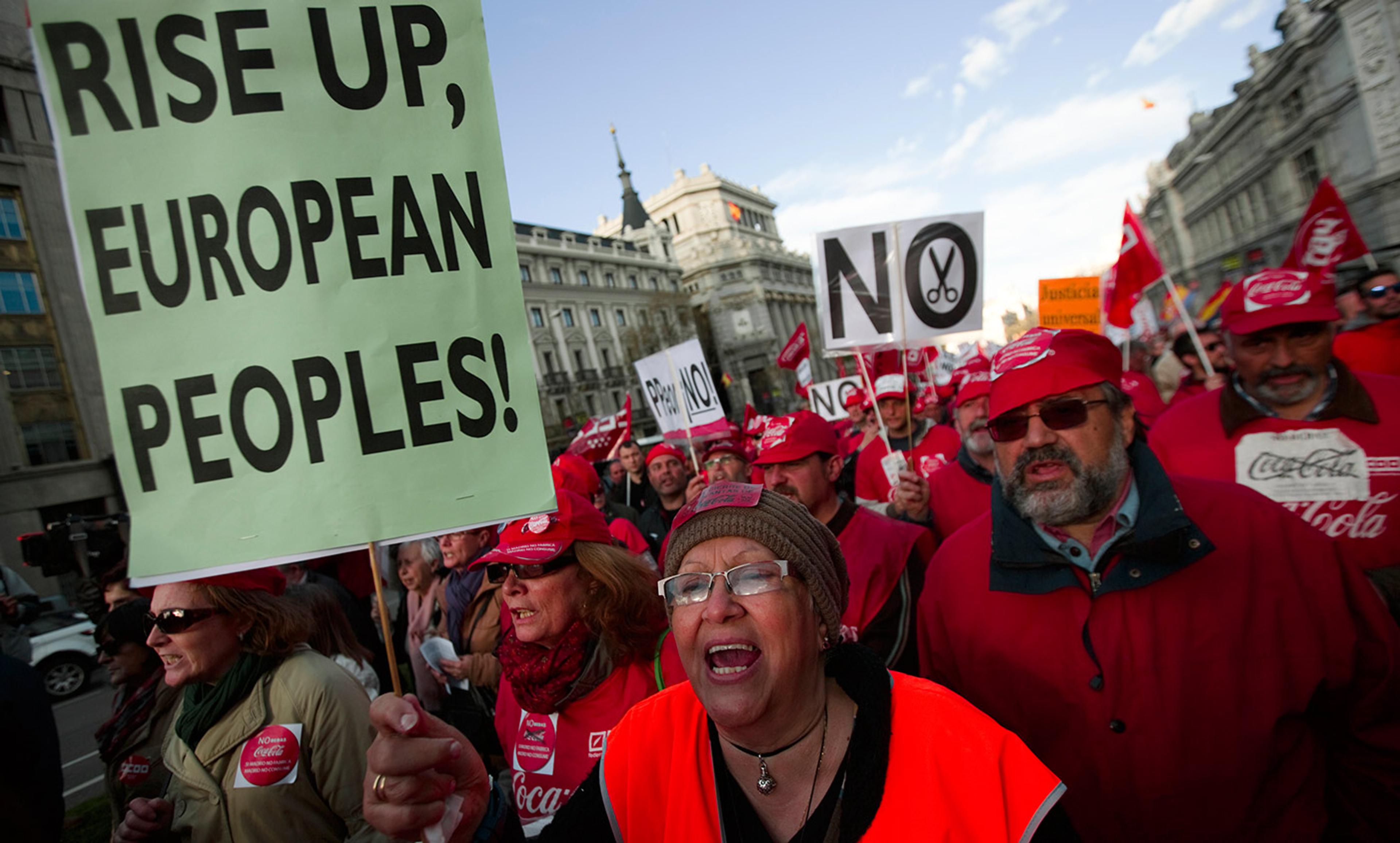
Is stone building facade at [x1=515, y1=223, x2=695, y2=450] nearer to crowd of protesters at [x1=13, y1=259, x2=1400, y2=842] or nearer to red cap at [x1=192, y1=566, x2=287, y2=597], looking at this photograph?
red cap at [x1=192, y1=566, x2=287, y2=597]

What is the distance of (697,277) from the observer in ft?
232

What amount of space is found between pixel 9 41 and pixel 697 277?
184ft

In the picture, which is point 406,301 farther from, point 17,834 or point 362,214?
point 17,834

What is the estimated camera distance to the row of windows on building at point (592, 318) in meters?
48.8

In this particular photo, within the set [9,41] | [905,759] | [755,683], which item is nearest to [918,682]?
[905,759]

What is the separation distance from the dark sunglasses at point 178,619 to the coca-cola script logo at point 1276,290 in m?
4.62

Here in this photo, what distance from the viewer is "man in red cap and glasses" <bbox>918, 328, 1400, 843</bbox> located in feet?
5.75

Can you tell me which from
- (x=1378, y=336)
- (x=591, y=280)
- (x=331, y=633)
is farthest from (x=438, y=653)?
(x=591, y=280)

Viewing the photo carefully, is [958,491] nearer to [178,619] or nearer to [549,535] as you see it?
[549,535]

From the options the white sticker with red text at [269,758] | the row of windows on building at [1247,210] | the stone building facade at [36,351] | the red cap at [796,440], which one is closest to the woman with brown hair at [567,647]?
the white sticker with red text at [269,758]

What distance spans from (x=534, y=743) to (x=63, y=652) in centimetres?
1268

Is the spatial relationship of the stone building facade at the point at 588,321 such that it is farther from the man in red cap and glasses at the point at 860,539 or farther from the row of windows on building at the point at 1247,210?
the man in red cap and glasses at the point at 860,539

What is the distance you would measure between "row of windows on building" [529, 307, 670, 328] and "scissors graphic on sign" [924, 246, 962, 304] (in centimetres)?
4287

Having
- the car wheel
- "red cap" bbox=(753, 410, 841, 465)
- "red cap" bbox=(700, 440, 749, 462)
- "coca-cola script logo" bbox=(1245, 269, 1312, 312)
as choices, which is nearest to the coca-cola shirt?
"coca-cola script logo" bbox=(1245, 269, 1312, 312)
